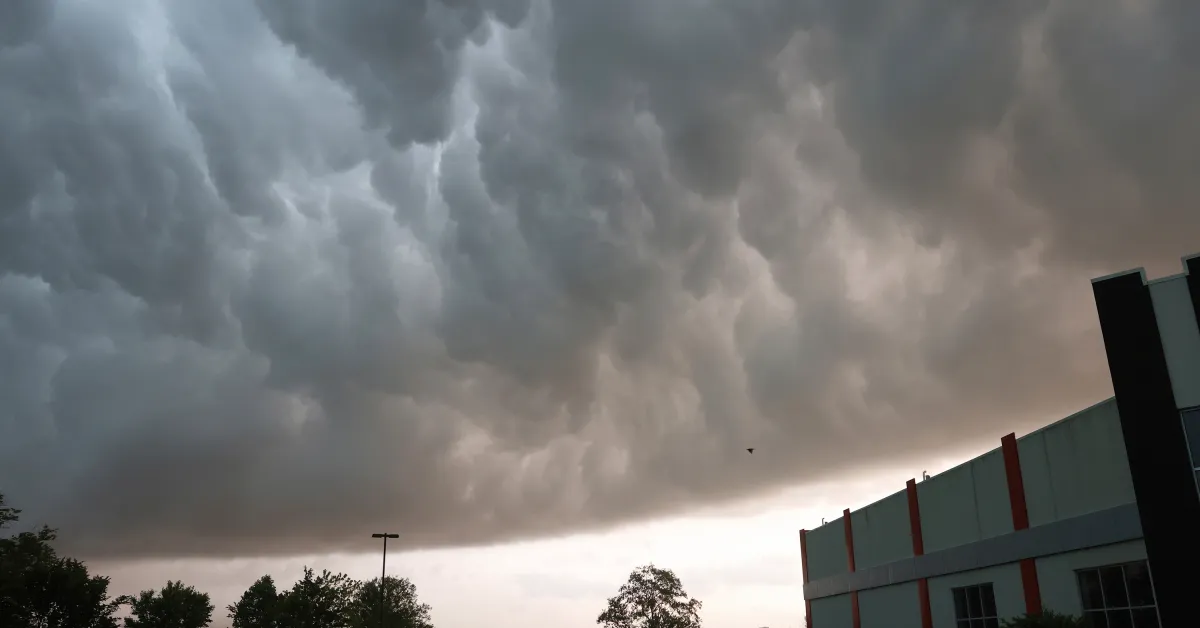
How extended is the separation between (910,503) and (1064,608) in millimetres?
12630

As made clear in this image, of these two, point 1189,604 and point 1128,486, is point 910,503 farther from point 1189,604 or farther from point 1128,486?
point 1189,604

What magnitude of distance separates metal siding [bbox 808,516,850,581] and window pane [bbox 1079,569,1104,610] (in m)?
22.8

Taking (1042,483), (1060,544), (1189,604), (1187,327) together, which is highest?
(1187,327)

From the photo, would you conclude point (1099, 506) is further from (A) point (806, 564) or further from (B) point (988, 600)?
(A) point (806, 564)

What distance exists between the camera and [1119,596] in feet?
90.6

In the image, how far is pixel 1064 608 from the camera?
30.3 meters

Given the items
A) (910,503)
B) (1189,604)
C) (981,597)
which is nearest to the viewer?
(1189,604)

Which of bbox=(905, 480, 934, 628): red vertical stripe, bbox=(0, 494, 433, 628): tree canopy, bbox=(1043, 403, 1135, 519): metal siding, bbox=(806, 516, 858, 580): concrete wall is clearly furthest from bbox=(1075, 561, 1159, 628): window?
bbox=(0, 494, 433, 628): tree canopy

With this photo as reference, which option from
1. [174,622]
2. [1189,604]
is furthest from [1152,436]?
[174,622]

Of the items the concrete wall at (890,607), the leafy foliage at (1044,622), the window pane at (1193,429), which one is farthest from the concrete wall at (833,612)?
the window pane at (1193,429)

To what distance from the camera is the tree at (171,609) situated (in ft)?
322

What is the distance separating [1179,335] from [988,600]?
15221 millimetres

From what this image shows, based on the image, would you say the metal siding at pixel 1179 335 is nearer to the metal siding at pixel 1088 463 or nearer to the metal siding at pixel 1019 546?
the metal siding at pixel 1088 463

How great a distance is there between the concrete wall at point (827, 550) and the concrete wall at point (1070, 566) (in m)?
20.8
